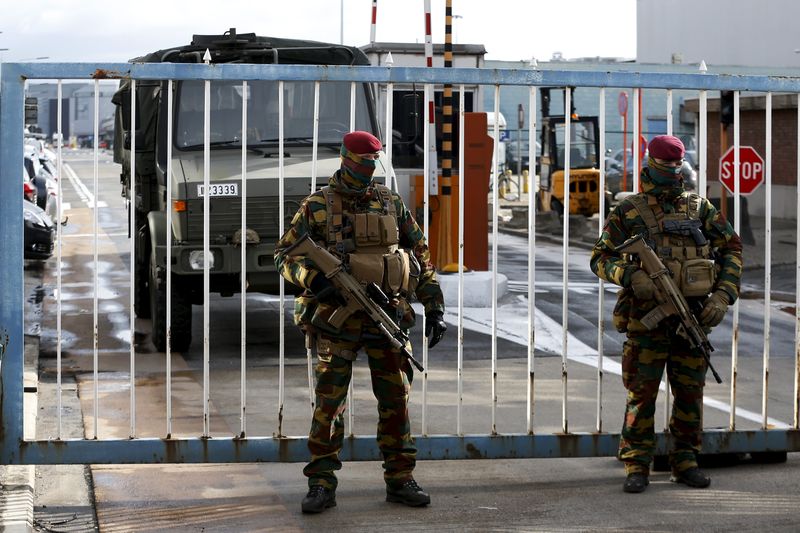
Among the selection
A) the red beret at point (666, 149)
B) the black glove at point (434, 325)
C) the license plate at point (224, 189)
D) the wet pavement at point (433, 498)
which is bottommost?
the wet pavement at point (433, 498)

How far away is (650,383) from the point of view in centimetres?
650

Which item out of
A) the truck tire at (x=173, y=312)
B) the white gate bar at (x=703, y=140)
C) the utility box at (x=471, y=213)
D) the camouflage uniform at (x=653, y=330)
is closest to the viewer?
the camouflage uniform at (x=653, y=330)

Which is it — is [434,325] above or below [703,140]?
below

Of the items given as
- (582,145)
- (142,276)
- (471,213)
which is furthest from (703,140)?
(582,145)

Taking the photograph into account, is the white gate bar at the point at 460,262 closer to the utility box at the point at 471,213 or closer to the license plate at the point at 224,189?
the license plate at the point at 224,189

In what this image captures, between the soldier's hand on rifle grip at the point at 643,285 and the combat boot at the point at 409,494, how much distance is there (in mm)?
1434

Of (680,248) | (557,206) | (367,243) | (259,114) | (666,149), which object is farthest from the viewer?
(557,206)

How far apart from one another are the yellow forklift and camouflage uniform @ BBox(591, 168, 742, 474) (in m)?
20.6

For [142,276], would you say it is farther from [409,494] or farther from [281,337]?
[409,494]

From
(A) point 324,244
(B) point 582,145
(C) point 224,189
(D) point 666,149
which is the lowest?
(A) point 324,244

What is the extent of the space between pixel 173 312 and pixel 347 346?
5.29 metres

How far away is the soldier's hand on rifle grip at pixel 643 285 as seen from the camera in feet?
20.6

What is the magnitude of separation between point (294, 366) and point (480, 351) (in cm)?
185

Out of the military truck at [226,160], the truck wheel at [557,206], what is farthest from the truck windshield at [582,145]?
the military truck at [226,160]
